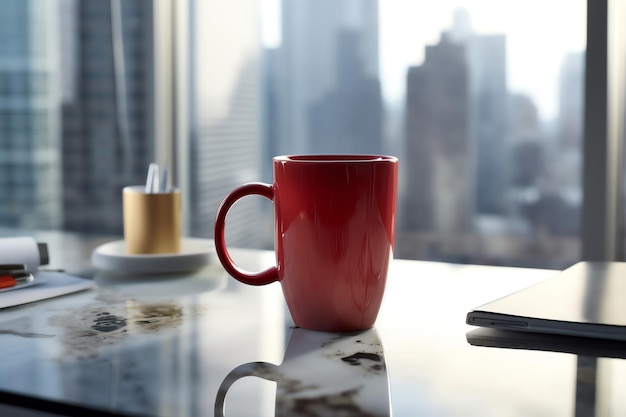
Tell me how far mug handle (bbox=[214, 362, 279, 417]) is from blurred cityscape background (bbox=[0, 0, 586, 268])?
5.69ft

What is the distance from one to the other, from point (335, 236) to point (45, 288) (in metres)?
0.36

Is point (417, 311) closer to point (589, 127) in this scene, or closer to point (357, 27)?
point (589, 127)

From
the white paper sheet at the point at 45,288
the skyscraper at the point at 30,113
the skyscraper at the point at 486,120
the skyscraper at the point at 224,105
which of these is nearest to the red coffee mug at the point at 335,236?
the white paper sheet at the point at 45,288

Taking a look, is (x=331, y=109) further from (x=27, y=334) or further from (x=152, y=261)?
(x=27, y=334)

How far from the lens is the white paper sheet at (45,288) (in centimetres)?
Answer: 75

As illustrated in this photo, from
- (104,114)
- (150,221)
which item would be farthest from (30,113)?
(150,221)

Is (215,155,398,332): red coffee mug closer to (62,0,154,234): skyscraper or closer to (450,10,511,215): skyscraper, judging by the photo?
(450,10,511,215): skyscraper

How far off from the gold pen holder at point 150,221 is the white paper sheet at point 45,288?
0.37 feet

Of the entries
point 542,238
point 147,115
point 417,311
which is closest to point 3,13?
point 147,115

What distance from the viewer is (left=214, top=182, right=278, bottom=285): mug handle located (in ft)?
2.22

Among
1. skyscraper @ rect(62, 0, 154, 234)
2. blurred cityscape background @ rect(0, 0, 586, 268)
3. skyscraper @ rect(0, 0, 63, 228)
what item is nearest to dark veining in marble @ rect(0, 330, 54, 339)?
blurred cityscape background @ rect(0, 0, 586, 268)

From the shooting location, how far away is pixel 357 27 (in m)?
2.41

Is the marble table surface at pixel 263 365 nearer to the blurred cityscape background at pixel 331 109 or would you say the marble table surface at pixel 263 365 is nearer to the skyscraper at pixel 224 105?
the blurred cityscape background at pixel 331 109

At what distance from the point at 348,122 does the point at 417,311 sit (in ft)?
5.62
